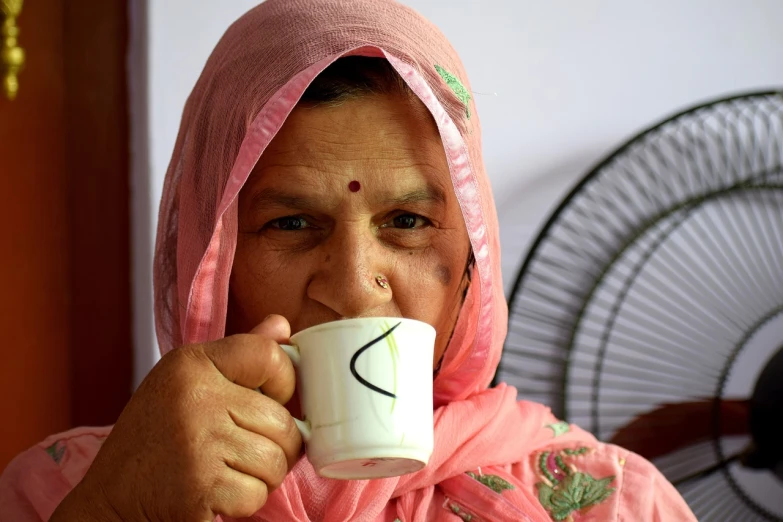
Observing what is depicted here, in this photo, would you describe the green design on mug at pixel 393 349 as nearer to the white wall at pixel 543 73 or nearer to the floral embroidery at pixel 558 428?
the floral embroidery at pixel 558 428

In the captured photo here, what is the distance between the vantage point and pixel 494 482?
101 centimetres

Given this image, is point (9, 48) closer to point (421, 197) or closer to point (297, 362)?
point (421, 197)

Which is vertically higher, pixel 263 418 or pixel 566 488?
pixel 263 418

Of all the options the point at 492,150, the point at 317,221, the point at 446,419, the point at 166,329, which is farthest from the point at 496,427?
the point at 492,150

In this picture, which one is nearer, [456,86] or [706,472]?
[456,86]

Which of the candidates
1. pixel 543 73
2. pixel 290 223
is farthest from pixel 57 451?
pixel 543 73

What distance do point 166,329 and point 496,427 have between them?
441mm

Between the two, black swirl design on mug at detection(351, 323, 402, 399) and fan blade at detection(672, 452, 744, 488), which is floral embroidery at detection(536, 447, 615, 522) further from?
fan blade at detection(672, 452, 744, 488)

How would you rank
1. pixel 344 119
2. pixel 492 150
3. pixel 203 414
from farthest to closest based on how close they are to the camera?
pixel 492 150 < pixel 344 119 < pixel 203 414

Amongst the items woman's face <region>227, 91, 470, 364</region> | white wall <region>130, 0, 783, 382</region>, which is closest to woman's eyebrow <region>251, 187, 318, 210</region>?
woman's face <region>227, 91, 470, 364</region>

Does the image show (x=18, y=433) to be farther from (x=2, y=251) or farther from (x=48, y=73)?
(x=48, y=73)

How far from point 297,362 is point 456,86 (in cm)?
43

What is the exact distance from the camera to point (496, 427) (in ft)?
3.42

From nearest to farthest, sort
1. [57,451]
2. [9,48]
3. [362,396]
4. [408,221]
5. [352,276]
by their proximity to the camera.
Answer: [362,396], [352,276], [408,221], [57,451], [9,48]
